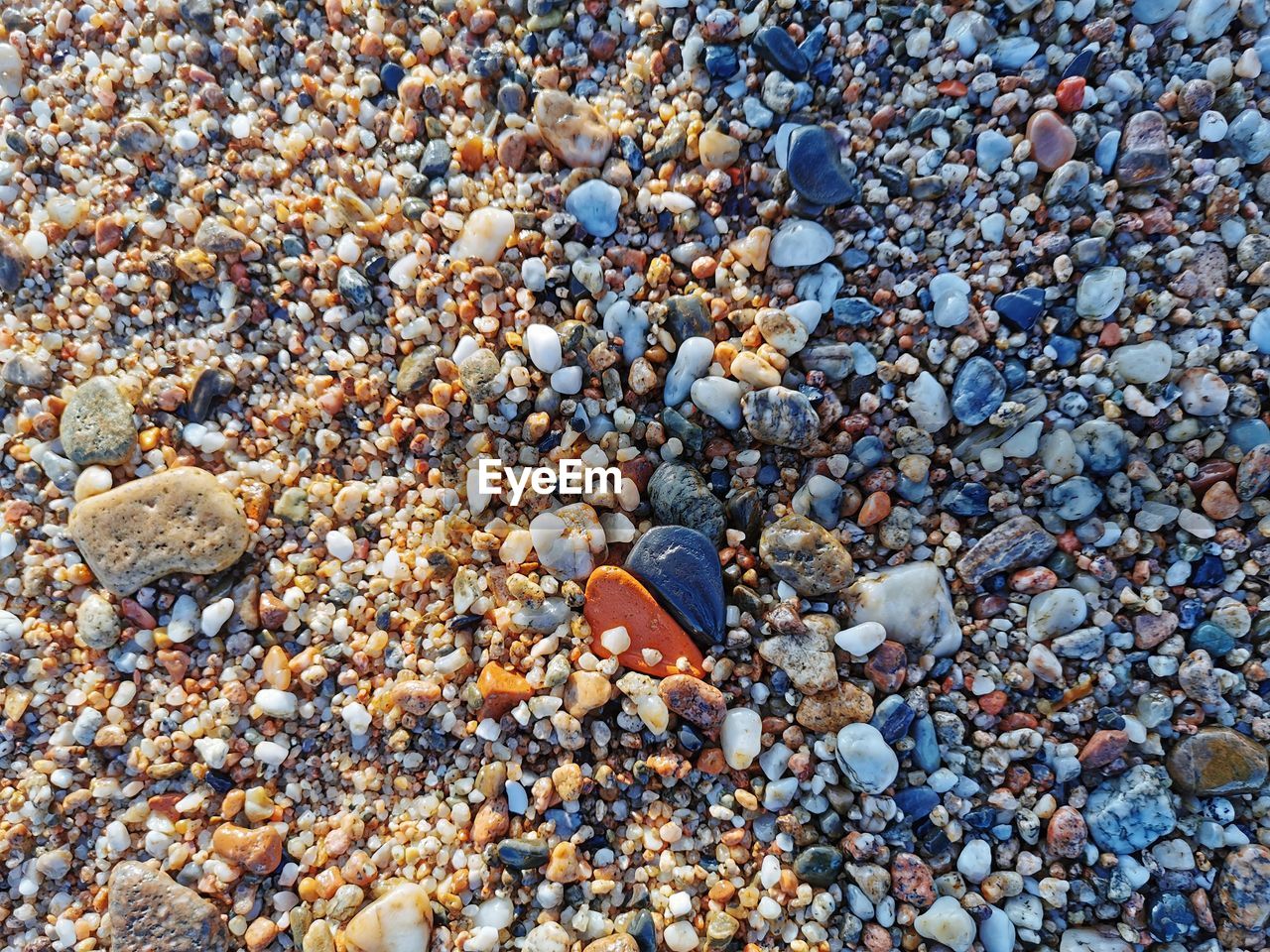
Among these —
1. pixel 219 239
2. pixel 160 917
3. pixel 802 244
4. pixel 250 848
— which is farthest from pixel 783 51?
pixel 160 917

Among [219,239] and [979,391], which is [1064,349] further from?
[219,239]

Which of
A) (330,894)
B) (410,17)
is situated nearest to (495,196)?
(410,17)

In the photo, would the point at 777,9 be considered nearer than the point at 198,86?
Yes

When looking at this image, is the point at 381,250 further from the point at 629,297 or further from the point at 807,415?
the point at 807,415

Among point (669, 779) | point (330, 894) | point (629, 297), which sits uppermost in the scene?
point (629, 297)

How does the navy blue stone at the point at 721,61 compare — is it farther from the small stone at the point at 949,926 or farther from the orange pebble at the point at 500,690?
the small stone at the point at 949,926

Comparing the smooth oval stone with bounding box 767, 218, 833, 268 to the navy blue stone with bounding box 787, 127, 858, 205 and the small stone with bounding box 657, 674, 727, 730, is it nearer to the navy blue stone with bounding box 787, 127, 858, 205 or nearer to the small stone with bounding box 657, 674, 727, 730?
the navy blue stone with bounding box 787, 127, 858, 205

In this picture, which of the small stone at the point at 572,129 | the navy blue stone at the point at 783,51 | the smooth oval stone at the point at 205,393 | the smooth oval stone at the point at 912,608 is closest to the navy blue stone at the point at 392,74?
the small stone at the point at 572,129
